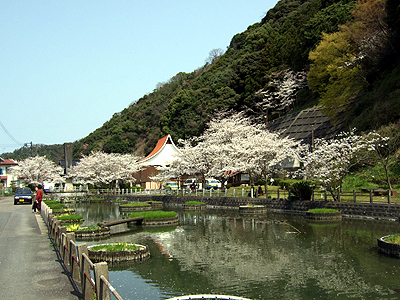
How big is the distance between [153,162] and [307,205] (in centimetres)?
4175

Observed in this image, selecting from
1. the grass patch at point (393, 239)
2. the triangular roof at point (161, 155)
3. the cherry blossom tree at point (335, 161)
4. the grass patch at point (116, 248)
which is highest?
the triangular roof at point (161, 155)

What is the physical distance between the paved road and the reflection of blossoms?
5609 centimetres

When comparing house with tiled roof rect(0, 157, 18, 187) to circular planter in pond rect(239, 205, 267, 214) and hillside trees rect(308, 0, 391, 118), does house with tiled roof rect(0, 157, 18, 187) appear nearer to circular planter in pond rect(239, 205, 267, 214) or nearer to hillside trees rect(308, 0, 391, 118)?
hillside trees rect(308, 0, 391, 118)

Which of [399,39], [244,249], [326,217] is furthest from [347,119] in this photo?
[244,249]

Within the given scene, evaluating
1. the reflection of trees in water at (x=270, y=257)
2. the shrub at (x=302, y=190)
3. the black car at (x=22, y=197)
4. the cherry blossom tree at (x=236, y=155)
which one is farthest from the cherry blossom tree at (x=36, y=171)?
the reflection of trees in water at (x=270, y=257)

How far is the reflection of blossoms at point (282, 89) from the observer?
66.6 metres

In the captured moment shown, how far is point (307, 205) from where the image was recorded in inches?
1191

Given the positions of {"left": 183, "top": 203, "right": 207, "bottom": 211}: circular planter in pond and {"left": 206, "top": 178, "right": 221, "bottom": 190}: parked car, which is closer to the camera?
{"left": 183, "top": 203, "right": 207, "bottom": 211}: circular planter in pond

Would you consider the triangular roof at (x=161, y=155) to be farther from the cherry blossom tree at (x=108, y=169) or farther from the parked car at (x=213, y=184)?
the parked car at (x=213, y=184)

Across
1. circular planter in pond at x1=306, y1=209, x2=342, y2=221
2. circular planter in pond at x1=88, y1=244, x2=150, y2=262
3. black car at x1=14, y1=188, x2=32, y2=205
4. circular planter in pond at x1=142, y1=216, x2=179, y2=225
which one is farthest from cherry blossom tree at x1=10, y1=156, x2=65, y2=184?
circular planter in pond at x1=88, y1=244, x2=150, y2=262

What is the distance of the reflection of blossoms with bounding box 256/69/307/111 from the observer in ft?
219

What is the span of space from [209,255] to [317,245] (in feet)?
18.7

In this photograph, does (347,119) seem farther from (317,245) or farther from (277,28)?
(277,28)

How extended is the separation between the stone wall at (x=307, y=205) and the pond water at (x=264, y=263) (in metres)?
1.39
